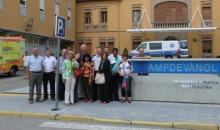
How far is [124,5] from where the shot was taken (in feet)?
156

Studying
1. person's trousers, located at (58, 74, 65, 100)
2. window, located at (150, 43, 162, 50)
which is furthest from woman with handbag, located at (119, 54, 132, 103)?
window, located at (150, 43, 162, 50)

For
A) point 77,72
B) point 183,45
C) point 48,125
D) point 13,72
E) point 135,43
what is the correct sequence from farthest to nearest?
point 135,43 < point 183,45 < point 13,72 < point 77,72 < point 48,125

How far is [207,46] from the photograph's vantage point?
44844 mm

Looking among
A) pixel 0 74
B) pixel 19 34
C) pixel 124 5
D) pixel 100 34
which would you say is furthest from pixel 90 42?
pixel 0 74

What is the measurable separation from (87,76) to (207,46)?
33.6m

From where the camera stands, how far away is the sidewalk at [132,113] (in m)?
10.1

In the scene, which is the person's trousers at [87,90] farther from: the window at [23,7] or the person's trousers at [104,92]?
the window at [23,7]

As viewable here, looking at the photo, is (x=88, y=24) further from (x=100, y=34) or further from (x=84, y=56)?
(x=84, y=56)

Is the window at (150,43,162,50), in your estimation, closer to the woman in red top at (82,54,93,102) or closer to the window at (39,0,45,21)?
the window at (39,0,45,21)

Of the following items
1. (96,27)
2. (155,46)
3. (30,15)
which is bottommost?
(155,46)

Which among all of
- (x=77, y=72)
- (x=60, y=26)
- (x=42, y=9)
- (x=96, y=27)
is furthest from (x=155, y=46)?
(x=60, y=26)

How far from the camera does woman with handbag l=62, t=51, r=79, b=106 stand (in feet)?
42.5

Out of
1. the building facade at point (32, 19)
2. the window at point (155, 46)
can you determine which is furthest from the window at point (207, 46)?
the building facade at point (32, 19)

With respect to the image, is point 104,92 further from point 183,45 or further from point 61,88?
point 183,45
